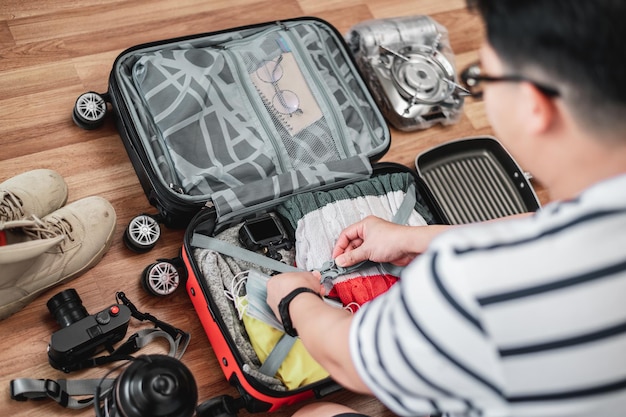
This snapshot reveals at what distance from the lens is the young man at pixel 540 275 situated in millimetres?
664

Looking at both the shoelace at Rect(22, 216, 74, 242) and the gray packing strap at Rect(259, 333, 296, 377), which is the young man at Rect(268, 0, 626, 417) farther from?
the shoelace at Rect(22, 216, 74, 242)

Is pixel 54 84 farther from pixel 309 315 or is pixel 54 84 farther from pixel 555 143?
pixel 555 143

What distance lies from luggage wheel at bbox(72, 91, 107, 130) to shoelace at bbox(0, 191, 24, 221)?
0.31 metres

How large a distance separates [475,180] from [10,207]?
1.17m

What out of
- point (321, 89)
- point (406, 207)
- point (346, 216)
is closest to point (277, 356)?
point (346, 216)

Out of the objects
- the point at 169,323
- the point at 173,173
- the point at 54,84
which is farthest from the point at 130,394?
the point at 54,84

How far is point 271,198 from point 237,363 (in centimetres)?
39

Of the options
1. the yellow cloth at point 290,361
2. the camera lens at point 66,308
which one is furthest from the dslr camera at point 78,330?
the yellow cloth at point 290,361

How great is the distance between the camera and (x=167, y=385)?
108cm

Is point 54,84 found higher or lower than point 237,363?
higher

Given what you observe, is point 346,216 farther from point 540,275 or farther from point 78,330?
point 540,275

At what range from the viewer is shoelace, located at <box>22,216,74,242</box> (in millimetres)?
1384

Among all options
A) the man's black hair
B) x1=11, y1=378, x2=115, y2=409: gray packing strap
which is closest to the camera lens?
x1=11, y1=378, x2=115, y2=409: gray packing strap

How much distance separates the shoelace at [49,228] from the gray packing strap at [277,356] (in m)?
0.51
